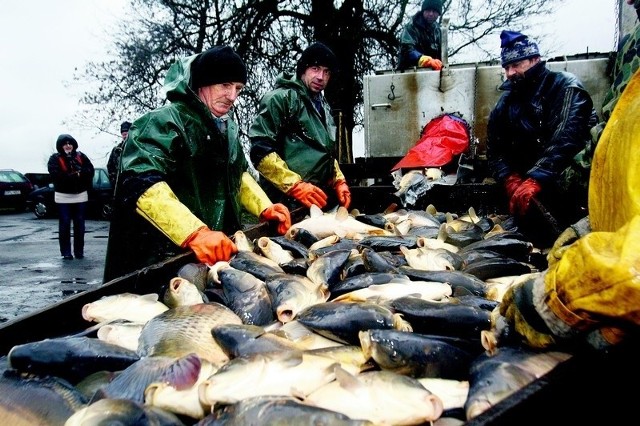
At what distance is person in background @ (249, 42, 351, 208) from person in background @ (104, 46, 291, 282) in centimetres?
107

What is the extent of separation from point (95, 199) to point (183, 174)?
59.5ft

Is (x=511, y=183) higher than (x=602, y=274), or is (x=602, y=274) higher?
(x=511, y=183)

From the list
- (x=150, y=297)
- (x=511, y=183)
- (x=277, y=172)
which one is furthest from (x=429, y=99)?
(x=150, y=297)

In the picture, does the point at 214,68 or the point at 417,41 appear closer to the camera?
the point at 214,68

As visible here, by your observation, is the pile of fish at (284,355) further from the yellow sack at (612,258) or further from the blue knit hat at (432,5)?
the blue knit hat at (432,5)

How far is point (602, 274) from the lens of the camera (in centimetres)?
130

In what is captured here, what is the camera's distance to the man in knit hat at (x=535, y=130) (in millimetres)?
4828

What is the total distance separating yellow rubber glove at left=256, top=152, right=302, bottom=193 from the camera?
532 centimetres

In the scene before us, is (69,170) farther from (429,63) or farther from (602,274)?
(602,274)

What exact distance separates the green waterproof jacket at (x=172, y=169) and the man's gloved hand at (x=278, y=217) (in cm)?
37

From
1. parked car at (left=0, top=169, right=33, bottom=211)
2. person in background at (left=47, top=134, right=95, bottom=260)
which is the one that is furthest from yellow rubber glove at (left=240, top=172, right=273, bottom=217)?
parked car at (left=0, top=169, right=33, bottom=211)

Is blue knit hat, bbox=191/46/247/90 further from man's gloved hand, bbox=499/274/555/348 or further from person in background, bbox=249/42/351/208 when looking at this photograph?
man's gloved hand, bbox=499/274/555/348

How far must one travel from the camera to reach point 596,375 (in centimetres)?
146

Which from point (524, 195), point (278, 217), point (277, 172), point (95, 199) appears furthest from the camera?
point (95, 199)
